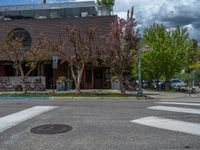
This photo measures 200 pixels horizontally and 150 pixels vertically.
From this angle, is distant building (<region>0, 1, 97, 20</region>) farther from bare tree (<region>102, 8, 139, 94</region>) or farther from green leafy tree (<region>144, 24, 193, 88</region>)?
bare tree (<region>102, 8, 139, 94</region>)

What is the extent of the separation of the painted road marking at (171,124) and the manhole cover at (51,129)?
2.06 m

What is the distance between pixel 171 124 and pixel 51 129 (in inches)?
127

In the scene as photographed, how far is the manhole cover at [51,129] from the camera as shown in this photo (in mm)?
8812

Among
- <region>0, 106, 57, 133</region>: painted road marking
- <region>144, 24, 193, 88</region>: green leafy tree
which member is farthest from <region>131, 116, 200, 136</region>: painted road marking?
<region>144, 24, 193, 88</region>: green leafy tree

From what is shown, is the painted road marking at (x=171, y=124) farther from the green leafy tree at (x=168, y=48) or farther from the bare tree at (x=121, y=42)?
the green leafy tree at (x=168, y=48)

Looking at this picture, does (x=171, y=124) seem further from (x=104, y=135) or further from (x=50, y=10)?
(x=50, y=10)

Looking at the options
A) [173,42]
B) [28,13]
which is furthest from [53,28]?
[173,42]

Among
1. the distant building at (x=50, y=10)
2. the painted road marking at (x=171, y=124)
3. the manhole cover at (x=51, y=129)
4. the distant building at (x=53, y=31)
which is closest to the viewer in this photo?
the painted road marking at (x=171, y=124)

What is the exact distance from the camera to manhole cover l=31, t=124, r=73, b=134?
28.9ft

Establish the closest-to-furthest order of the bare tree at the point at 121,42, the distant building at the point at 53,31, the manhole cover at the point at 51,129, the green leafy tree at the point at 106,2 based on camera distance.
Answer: the manhole cover at the point at 51,129
the bare tree at the point at 121,42
the distant building at the point at 53,31
the green leafy tree at the point at 106,2

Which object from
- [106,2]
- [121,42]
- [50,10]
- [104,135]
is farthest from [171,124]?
[106,2]

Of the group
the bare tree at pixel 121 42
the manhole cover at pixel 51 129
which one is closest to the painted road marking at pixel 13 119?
the manhole cover at pixel 51 129

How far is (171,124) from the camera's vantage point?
9.54 metres

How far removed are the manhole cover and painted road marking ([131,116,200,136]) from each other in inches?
81.2
